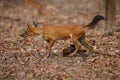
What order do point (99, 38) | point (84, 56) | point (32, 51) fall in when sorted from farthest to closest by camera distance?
point (99, 38)
point (32, 51)
point (84, 56)

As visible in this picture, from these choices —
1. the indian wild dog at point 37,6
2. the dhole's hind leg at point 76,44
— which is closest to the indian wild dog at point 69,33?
the dhole's hind leg at point 76,44

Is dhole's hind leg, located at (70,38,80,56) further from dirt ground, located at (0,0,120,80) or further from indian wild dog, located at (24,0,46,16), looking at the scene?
indian wild dog, located at (24,0,46,16)

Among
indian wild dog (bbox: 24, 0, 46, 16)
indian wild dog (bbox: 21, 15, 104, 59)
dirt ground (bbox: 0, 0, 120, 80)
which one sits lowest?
dirt ground (bbox: 0, 0, 120, 80)

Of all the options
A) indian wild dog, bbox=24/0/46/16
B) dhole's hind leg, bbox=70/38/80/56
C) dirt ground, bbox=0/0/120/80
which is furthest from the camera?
indian wild dog, bbox=24/0/46/16

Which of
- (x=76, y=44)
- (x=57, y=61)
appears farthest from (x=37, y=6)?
(x=57, y=61)

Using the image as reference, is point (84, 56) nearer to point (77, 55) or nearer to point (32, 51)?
point (77, 55)

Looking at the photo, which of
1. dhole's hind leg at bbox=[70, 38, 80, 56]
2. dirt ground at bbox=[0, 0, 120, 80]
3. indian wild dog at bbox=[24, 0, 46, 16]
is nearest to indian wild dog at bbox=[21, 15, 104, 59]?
dhole's hind leg at bbox=[70, 38, 80, 56]

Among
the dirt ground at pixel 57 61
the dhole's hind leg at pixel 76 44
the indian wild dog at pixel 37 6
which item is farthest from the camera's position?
the indian wild dog at pixel 37 6

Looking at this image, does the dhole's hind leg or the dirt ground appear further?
the dhole's hind leg

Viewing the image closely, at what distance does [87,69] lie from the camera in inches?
462

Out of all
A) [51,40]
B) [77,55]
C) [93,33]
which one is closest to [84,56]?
[77,55]

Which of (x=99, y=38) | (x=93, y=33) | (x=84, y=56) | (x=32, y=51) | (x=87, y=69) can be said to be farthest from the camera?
(x=93, y=33)

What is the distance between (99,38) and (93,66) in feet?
10.8

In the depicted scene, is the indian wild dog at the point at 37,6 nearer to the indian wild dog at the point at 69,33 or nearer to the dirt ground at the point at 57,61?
the dirt ground at the point at 57,61
